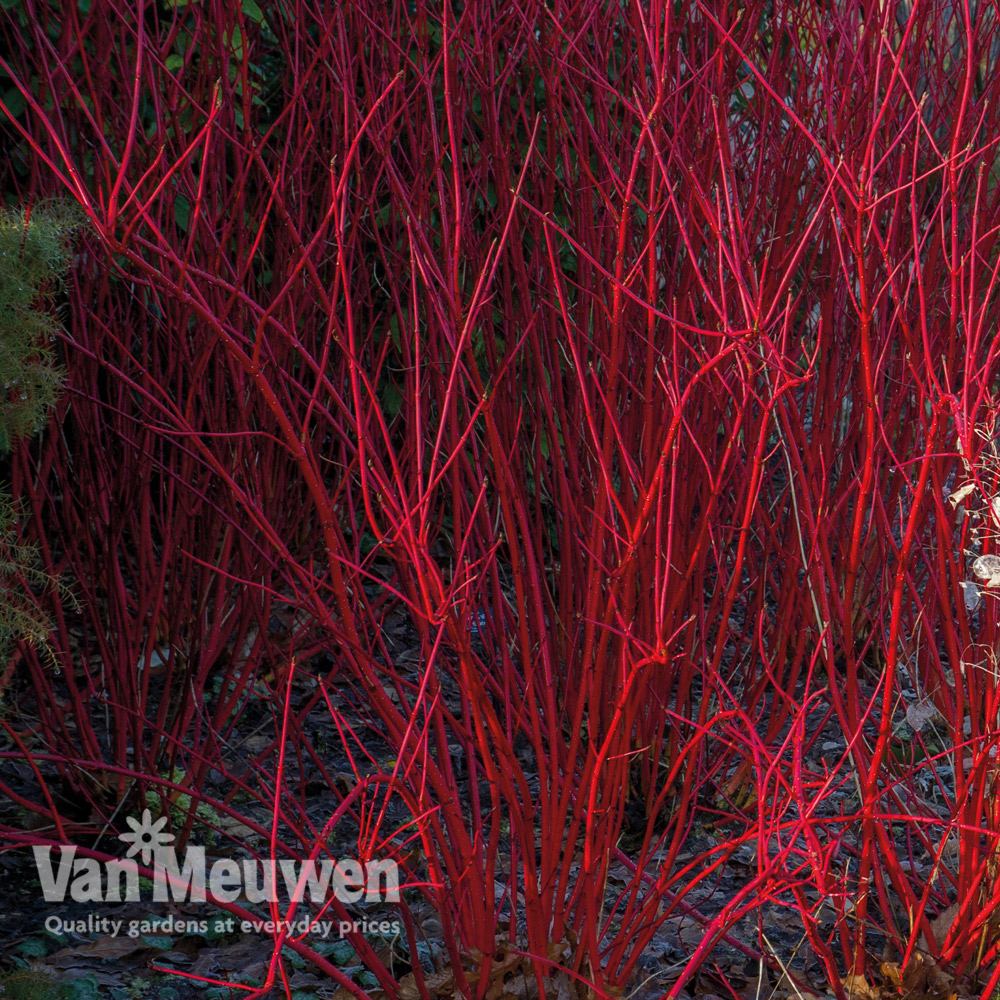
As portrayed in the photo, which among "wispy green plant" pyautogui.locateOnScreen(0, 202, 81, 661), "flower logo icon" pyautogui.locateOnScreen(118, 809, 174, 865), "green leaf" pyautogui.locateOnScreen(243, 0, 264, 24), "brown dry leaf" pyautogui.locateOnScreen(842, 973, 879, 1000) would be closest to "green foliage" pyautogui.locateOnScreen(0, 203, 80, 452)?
"wispy green plant" pyautogui.locateOnScreen(0, 202, 81, 661)

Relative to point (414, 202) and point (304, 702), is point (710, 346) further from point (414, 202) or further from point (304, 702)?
point (304, 702)

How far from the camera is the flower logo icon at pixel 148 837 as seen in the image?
215 centimetres

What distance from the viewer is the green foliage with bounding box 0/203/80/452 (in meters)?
1.65

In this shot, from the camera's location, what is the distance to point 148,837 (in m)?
2.22

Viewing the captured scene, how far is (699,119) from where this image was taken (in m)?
2.19

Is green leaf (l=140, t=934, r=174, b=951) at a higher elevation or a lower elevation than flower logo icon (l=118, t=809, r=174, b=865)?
lower

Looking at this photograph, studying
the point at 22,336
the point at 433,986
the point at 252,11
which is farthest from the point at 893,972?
the point at 252,11

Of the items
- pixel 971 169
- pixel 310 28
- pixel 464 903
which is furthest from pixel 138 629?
pixel 971 169

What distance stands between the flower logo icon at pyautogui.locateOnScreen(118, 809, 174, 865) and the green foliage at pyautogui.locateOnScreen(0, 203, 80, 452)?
2.90ft

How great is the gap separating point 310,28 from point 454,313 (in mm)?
2363

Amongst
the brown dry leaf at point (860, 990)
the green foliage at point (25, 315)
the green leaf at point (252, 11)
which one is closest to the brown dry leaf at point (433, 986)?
the brown dry leaf at point (860, 990)

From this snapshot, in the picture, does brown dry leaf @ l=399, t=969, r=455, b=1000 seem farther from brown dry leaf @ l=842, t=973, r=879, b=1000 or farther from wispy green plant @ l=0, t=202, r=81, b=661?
wispy green plant @ l=0, t=202, r=81, b=661

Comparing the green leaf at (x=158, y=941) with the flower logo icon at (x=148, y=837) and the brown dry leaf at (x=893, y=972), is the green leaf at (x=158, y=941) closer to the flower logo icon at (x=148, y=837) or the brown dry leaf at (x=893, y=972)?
the flower logo icon at (x=148, y=837)

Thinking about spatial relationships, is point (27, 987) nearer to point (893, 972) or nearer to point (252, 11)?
point (893, 972)
